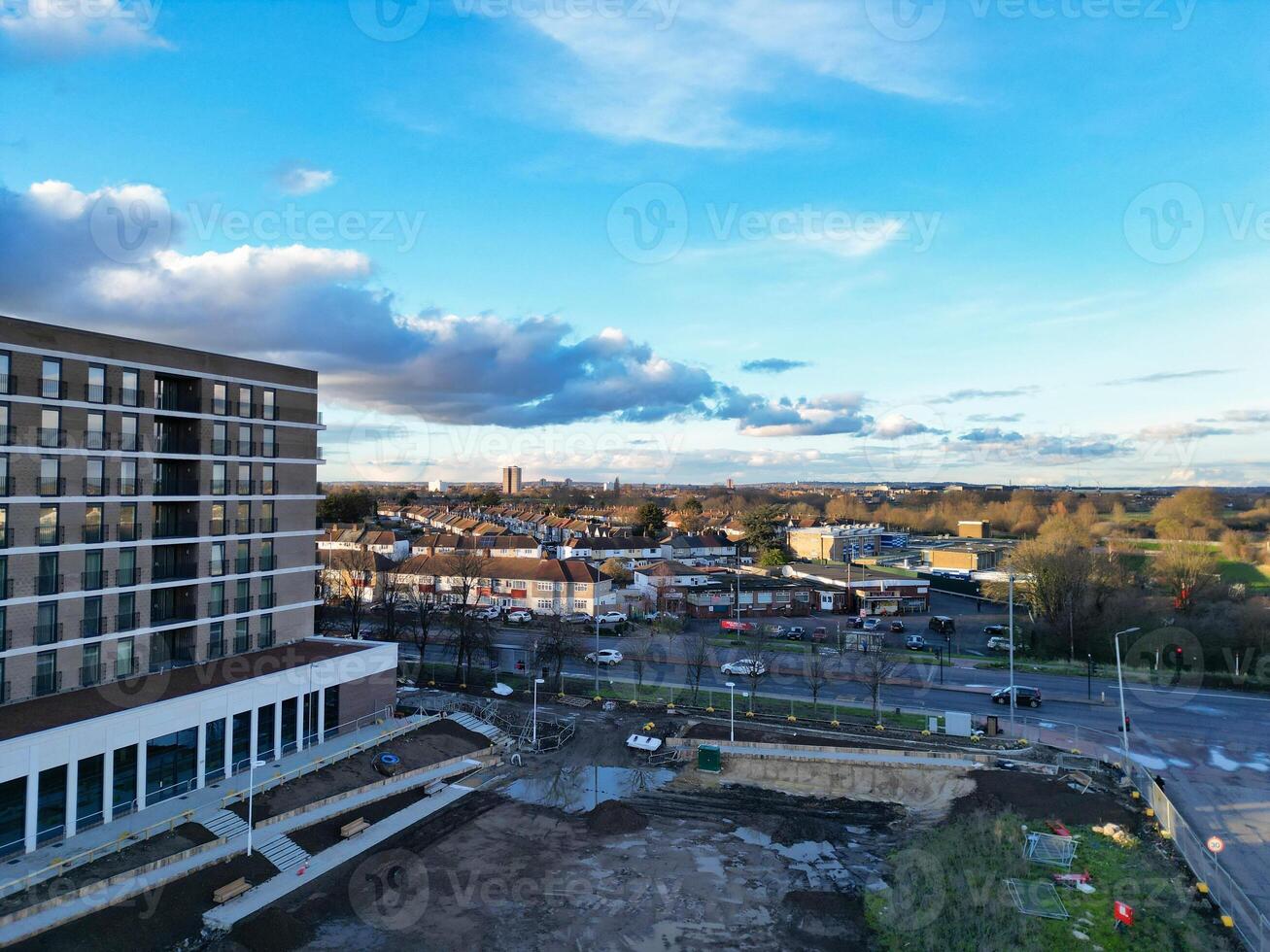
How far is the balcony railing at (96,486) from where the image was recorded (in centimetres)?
2456

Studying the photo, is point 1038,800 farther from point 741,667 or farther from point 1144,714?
point 741,667

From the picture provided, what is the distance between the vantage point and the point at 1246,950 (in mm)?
16531

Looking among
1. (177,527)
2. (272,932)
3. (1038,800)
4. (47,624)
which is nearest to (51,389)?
(177,527)

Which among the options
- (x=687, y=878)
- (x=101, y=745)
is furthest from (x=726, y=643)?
(x=101, y=745)

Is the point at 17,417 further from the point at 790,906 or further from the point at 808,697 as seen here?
the point at 808,697

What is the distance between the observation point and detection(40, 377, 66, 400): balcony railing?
23500 millimetres

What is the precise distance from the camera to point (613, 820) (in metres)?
24.0

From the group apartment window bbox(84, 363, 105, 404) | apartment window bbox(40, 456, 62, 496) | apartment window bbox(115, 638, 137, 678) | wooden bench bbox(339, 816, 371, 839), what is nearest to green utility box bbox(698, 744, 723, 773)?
wooden bench bbox(339, 816, 371, 839)

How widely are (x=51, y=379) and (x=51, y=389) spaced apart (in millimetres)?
311

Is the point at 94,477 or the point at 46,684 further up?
the point at 94,477

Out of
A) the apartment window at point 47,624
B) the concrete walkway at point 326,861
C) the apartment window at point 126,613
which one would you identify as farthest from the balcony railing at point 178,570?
the concrete walkway at point 326,861

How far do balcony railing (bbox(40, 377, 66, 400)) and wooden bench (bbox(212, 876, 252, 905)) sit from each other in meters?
16.2

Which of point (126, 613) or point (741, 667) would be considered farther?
Answer: point (741, 667)

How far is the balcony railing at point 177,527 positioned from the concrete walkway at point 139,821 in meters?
9.26
